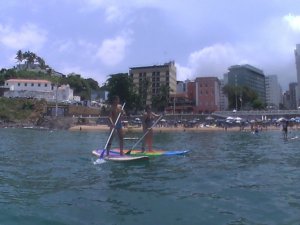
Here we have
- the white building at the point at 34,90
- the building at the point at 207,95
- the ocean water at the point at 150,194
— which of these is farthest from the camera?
the building at the point at 207,95

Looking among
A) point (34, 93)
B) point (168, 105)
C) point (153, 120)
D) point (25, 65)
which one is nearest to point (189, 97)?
point (168, 105)

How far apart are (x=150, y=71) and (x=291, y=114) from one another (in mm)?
73040

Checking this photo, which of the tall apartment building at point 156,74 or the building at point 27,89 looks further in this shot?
the tall apartment building at point 156,74

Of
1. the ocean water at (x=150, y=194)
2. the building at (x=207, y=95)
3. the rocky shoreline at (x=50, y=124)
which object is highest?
the building at (x=207, y=95)

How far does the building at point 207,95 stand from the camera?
142337mm

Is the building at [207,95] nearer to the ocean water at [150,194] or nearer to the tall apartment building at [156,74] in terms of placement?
the tall apartment building at [156,74]

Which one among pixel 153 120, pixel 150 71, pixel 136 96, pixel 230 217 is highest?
pixel 150 71

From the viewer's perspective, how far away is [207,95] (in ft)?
468

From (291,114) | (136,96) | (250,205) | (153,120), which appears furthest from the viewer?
(136,96)

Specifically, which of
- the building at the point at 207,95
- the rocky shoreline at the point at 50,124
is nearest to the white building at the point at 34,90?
the rocky shoreline at the point at 50,124

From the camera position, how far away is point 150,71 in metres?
170

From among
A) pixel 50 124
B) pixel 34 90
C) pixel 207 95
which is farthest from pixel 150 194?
pixel 207 95

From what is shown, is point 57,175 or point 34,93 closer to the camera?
point 57,175

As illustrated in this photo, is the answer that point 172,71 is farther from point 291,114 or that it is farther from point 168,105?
point 291,114
